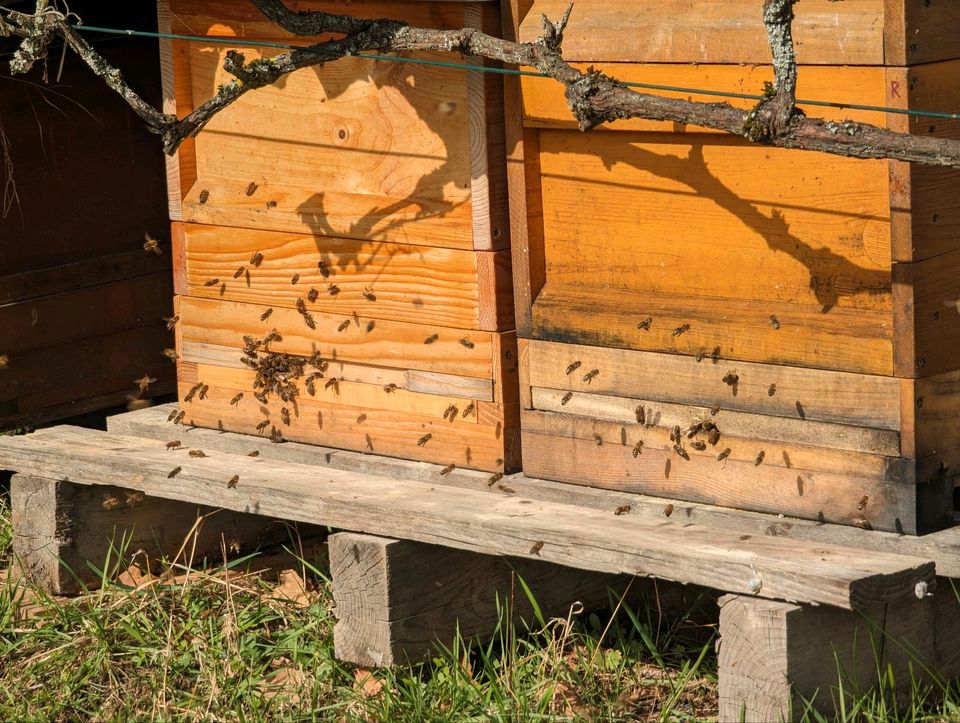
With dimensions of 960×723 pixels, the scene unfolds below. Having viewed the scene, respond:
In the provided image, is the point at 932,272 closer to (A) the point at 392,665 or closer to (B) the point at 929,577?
(B) the point at 929,577

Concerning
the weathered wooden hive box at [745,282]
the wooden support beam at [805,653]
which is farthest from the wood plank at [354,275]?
the wooden support beam at [805,653]

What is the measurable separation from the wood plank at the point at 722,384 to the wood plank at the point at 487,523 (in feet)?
1.22

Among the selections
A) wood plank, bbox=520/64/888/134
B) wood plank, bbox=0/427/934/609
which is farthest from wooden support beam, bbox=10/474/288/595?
wood plank, bbox=520/64/888/134

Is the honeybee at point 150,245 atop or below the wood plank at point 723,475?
atop

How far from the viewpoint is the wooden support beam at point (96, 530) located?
16.5ft

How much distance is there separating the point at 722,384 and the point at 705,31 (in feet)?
3.10

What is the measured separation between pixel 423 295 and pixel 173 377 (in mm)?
2391

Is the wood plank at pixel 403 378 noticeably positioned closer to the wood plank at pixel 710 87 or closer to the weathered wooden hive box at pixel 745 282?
the weathered wooden hive box at pixel 745 282

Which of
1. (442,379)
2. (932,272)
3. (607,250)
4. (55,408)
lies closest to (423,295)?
(442,379)

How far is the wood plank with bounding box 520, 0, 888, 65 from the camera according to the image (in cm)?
362

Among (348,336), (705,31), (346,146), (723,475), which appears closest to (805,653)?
(723,475)

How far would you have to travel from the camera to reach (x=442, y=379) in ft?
15.1

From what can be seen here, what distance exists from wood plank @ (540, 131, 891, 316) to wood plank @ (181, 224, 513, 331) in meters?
0.23

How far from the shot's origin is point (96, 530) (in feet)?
16.8
